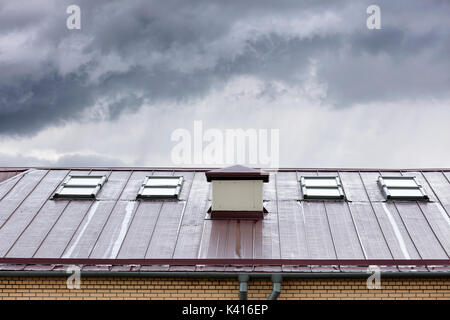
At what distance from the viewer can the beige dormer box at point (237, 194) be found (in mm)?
11484

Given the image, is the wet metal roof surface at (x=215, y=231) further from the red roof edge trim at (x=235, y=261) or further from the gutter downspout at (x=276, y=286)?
the gutter downspout at (x=276, y=286)

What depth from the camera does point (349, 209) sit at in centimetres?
1166

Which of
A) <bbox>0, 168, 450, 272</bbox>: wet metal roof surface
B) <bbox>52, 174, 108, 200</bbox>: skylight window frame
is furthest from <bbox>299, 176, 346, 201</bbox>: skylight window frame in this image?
<bbox>52, 174, 108, 200</bbox>: skylight window frame

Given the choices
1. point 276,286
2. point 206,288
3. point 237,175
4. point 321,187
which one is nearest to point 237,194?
point 237,175

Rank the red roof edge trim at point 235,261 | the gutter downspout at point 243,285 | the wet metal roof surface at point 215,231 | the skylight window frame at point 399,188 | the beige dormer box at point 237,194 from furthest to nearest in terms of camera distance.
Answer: the skylight window frame at point 399,188 → the beige dormer box at point 237,194 → the wet metal roof surface at point 215,231 → the red roof edge trim at point 235,261 → the gutter downspout at point 243,285

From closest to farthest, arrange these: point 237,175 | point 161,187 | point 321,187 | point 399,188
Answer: point 237,175, point 399,188, point 321,187, point 161,187

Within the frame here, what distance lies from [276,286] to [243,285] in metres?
→ 0.64

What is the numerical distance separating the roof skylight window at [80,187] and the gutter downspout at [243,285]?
5.15m

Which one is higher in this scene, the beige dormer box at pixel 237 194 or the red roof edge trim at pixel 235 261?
the beige dormer box at pixel 237 194

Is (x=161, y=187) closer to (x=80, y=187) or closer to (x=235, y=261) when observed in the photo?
(x=80, y=187)

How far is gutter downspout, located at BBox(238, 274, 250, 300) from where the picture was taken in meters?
9.20

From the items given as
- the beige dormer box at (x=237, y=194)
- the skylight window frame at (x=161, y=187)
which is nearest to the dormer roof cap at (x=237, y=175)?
the beige dormer box at (x=237, y=194)

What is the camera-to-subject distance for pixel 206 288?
9.56m

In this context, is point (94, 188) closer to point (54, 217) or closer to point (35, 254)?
point (54, 217)
